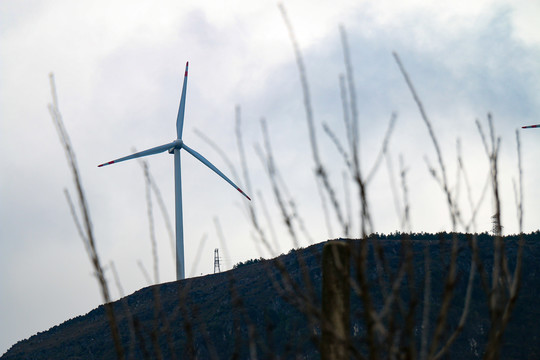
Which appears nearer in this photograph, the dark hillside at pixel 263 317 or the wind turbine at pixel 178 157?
the wind turbine at pixel 178 157

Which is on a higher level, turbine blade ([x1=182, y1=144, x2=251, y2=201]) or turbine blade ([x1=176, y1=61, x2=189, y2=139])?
turbine blade ([x1=176, y1=61, x2=189, y2=139])

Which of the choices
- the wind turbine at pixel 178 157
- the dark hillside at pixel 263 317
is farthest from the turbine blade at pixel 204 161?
the dark hillside at pixel 263 317

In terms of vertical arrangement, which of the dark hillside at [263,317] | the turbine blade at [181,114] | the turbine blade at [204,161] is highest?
the turbine blade at [181,114]

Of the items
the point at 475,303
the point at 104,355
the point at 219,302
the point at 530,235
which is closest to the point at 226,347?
the point at 219,302

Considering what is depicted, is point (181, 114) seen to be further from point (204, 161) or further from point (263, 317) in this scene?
point (263, 317)

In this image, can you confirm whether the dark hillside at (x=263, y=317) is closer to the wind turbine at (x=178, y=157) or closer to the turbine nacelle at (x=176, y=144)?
the wind turbine at (x=178, y=157)

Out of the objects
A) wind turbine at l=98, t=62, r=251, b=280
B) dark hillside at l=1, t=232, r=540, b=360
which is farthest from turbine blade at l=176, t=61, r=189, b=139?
dark hillside at l=1, t=232, r=540, b=360

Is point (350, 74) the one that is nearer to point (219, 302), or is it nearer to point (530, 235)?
point (219, 302)

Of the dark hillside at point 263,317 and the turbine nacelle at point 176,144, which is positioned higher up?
the turbine nacelle at point 176,144

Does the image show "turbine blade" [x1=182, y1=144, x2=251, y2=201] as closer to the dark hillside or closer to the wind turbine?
the wind turbine

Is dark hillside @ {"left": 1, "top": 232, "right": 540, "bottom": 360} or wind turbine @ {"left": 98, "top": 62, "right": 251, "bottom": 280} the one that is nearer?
wind turbine @ {"left": 98, "top": 62, "right": 251, "bottom": 280}

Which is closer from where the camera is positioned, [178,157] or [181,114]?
[181,114]

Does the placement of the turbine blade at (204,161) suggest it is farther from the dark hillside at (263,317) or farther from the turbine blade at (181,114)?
the dark hillside at (263,317)

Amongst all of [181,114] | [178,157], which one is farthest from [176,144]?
[181,114]
